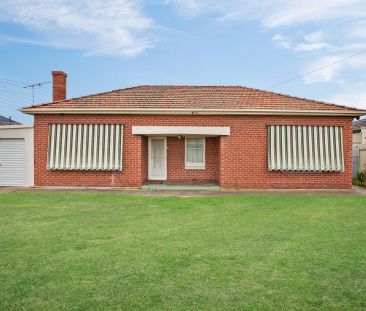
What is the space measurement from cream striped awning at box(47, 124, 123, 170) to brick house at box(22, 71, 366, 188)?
0.15 ft


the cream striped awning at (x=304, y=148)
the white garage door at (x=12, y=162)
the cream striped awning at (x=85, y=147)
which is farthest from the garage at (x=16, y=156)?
→ the cream striped awning at (x=304, y=148)

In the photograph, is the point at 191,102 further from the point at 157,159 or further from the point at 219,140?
the point at 157,159

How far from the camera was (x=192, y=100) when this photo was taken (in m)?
18.3

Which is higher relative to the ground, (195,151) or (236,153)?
(195,151)

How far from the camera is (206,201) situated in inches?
517

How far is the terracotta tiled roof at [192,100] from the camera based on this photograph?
675 inches

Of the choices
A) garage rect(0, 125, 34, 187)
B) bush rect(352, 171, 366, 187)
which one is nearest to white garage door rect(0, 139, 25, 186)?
garage rect(0, 125, 34, 187)

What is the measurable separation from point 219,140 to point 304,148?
3.79 meters

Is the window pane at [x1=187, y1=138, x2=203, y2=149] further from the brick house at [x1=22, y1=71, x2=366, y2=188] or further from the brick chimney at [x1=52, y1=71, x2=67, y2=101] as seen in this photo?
the brick chimney at [x1=52, y1=71, x2=67, y2=101]

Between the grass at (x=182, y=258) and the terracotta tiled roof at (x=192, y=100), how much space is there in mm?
6958

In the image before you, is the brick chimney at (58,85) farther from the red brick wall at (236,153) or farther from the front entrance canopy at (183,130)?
the front entrance canopy at (183,130)

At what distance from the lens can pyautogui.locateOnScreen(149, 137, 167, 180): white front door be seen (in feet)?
62.4

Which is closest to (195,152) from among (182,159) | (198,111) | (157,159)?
(182,159)

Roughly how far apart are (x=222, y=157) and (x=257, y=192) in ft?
7.41
